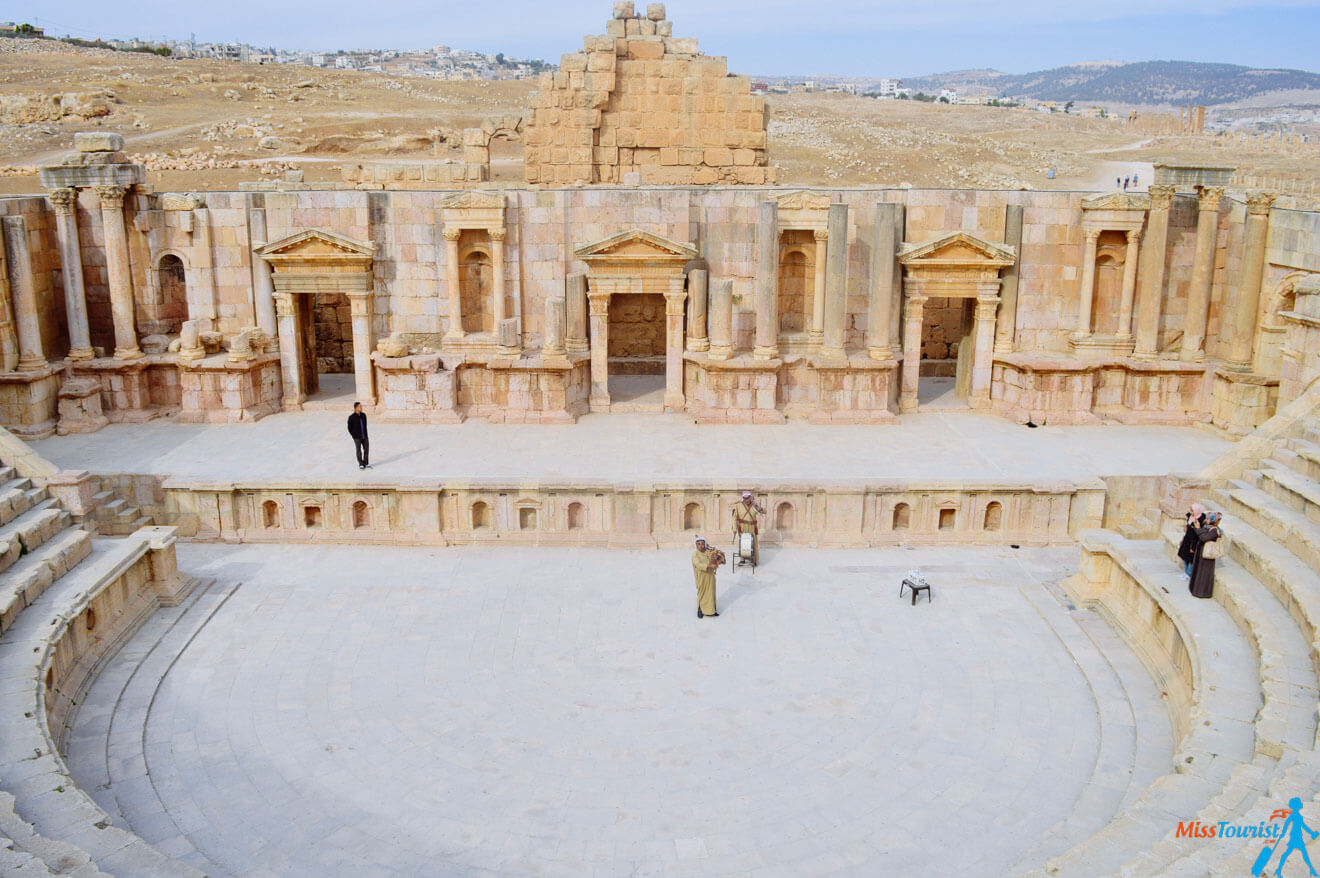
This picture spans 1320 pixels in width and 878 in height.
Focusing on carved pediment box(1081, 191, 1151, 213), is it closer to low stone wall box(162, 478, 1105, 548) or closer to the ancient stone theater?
the ancient stone theater

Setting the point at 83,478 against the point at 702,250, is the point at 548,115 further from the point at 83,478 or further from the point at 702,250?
the point at 83,478

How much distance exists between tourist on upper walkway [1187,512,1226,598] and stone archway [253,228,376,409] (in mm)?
13697

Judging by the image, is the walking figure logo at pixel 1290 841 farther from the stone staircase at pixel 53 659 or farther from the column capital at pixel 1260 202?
the column capital at pixel 1260 202

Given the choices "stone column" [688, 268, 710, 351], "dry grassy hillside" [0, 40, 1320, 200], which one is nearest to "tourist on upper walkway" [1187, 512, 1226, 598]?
"stone column" [688, 268, 710, 351]

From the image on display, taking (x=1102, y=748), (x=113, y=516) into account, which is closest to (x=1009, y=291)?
(x=1102, y=748)

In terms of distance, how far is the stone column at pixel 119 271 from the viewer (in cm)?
2027

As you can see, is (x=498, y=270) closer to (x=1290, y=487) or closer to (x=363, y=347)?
(x=363, y=347)

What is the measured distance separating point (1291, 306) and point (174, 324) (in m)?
19.3

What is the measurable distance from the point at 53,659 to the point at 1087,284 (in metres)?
16.9

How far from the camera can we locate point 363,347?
68.4 ft

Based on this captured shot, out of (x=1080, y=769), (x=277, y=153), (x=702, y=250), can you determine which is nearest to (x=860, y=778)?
(x=1080, y=769)

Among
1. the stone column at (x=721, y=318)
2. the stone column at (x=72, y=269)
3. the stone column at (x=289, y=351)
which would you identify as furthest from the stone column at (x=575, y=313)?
the stone column at (x=72, y=269)

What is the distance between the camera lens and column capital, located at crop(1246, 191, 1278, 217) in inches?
759

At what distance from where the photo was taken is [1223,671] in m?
11.3
